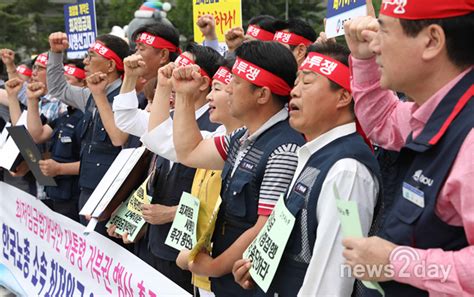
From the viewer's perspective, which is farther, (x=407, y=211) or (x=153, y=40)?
(x=153, y=40)

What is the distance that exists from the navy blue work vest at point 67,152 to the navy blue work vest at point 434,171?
3.86 m

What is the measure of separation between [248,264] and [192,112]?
0.92 meters

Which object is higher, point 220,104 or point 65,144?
point 220,104

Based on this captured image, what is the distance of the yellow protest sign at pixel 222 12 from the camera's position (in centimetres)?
569

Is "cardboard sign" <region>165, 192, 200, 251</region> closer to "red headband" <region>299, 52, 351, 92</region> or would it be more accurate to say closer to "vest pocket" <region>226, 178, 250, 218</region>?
"vest pocket" <region>226, 178, 250, 218</region>

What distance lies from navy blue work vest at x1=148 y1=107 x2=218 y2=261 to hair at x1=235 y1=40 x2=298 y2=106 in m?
0.82

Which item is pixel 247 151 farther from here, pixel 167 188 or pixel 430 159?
pixel 430 159

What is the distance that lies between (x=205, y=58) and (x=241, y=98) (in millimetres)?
901

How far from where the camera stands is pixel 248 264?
2426mm

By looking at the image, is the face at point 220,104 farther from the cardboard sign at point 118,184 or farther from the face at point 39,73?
the face at point 39,73

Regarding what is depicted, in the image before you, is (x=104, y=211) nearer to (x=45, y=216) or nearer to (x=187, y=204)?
(x=187, y=204)

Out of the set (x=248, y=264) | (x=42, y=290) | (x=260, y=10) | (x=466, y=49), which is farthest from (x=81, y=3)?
(x=260, y=10)

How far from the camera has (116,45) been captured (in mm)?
4879

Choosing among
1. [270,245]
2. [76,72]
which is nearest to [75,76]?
[76,72]
